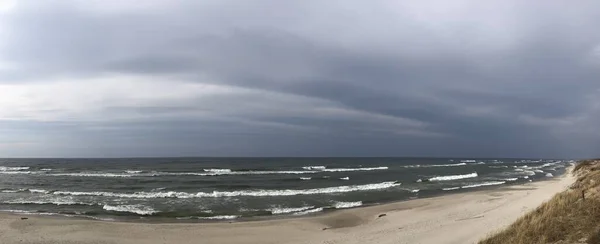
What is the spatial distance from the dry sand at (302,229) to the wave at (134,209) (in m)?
3.53

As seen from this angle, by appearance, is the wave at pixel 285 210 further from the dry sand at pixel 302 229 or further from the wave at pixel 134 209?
the wave at pixel 134 209

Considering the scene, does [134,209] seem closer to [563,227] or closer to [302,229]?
[302,229]

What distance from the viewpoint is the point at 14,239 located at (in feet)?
51.8

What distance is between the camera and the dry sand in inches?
596

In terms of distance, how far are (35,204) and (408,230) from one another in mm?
25705

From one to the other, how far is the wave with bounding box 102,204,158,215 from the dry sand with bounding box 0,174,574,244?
3.53 m

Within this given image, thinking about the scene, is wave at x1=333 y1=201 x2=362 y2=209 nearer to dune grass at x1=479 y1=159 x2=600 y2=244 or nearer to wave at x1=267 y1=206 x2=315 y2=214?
wave at x1=267 y1=206 x2=315 y2=214

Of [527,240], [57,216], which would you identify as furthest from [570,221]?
[57,216]

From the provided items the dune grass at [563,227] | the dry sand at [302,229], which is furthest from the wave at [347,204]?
the dune grass at [563,227]

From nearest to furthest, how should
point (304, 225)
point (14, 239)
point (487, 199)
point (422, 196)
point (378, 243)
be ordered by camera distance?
point (378, 243), point (14, 239), point (304, 225), point (487, 199), point (422, 196)

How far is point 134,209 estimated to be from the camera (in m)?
24.0

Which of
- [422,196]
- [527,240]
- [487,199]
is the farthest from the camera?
[422,196]

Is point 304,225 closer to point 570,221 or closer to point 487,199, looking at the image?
point 570,221

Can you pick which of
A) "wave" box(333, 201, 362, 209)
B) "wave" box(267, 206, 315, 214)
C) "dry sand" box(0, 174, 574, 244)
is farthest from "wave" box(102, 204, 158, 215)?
"wave" box(333, 201, 362, 209)
